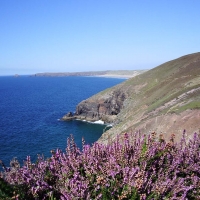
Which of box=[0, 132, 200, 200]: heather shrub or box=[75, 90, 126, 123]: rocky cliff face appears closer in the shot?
box=[0, 132, 200, 200]: heather shrub

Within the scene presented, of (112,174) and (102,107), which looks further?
(102,107)

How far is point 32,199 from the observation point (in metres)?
4.75

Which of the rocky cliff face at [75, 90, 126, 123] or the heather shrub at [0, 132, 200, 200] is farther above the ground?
the heather shrub at [0, 132, 200, 200]

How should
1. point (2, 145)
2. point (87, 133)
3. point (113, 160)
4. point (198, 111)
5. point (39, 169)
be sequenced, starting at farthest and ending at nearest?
point (87, 133)
point (2, 145)
point (198, 111)
point (39, 169)
point (113, 160)

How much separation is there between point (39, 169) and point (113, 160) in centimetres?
180

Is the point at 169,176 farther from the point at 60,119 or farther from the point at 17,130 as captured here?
the point at 60,119

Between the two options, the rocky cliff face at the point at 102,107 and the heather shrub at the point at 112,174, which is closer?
the heather shrub at the point at 112,174

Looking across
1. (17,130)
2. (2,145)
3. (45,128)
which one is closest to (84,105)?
(45,128)

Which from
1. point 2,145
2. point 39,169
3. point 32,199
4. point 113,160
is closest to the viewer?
point 32,199

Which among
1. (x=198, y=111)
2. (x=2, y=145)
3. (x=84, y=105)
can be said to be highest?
(x=198, y=111)

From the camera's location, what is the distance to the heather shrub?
4.63 meters

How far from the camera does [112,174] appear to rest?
193 inches

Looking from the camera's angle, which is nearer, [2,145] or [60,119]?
[2,145]

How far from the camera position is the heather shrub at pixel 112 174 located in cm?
463
